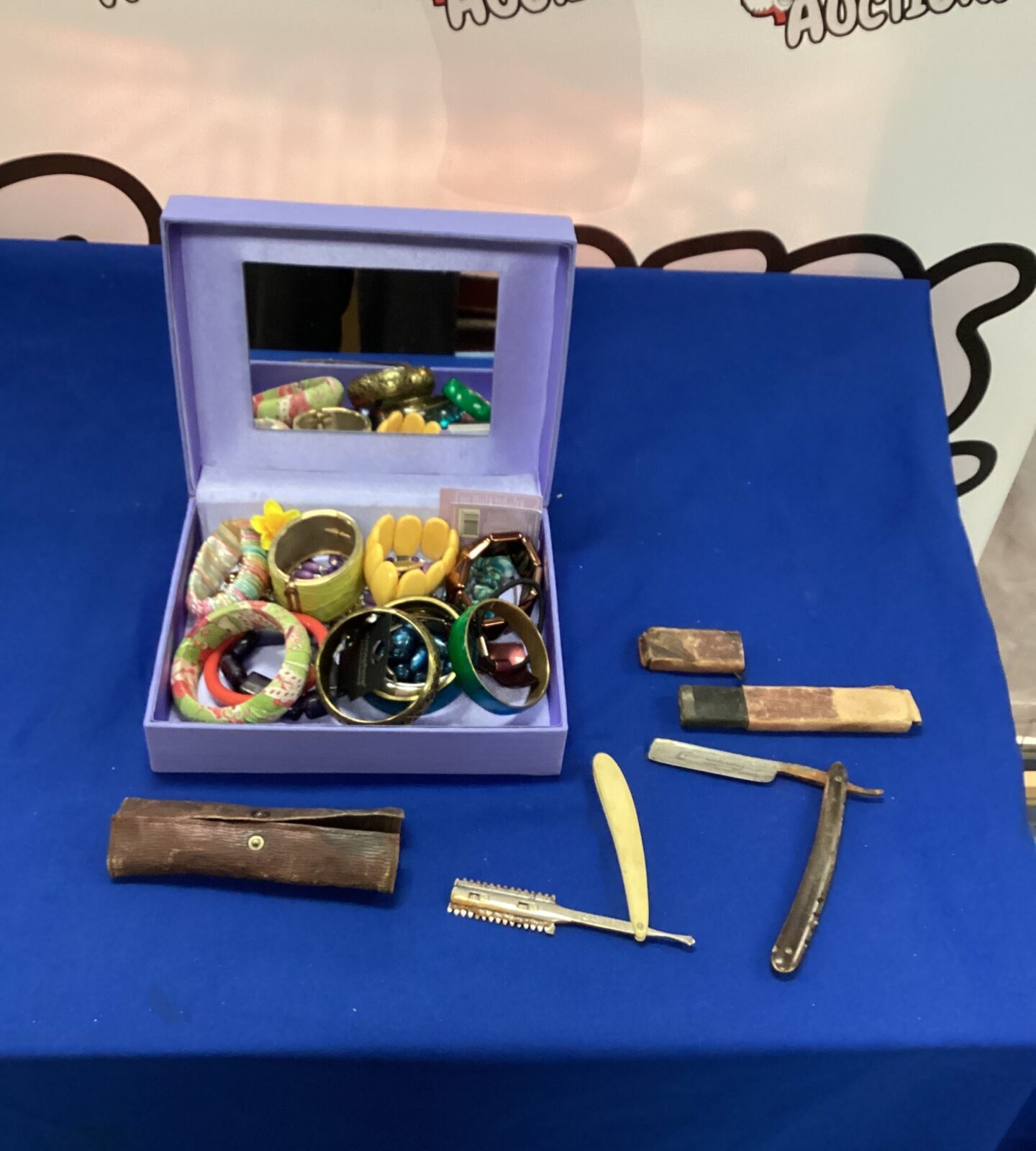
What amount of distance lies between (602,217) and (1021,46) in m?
0.46

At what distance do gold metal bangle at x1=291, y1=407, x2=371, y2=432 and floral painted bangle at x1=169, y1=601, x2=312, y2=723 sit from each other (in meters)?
0.21

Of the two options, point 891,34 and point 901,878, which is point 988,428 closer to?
point 891,34

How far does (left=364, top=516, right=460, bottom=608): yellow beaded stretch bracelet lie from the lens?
0.83 metres

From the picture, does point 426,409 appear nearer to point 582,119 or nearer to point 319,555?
point 319,555

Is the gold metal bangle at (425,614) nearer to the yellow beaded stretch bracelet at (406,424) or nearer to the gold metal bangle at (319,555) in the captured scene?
the gold metal bangle at (319,555)

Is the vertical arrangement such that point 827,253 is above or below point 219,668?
above

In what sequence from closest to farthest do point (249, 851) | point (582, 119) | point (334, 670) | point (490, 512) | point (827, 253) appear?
point (249, 851), point (334, 670), point (490, 512), point (582, 119), point (827, 253)

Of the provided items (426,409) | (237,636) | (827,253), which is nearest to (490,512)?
(426,409)

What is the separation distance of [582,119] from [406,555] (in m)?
0.52

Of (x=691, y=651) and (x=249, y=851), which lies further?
Answer: (x=691, y=651)

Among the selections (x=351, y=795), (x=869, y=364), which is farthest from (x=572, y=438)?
(x=351, y=795)

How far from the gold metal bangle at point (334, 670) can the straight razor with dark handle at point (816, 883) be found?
1.02 feet

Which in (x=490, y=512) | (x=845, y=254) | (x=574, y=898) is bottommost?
(x=574, y=898)

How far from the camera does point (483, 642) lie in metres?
0.81
